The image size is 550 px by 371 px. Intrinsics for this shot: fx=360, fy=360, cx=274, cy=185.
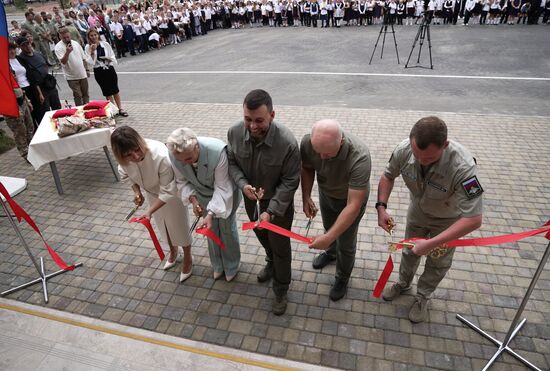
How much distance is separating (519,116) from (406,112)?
2.30 meters

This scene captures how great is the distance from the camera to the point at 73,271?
4.42 m

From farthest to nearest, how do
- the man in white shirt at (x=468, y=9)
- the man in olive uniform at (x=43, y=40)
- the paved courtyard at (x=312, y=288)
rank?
1. the man in white shirt at (x=468, y=9)
2. the man in olive uniform at (x=43, y=40)
3. the paved courtyard at (x=312, y=288)

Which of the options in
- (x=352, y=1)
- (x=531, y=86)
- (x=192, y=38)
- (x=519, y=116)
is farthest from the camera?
(x=192, y=38)

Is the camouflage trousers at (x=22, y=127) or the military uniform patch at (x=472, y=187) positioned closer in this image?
the military uniform patch at (x=472, y=187)

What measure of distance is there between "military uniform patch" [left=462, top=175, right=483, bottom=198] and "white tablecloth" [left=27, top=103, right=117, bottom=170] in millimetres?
5501

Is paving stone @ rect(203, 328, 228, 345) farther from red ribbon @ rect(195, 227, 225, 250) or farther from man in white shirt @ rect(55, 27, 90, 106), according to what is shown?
man in white shirt @ rect(55, 27, 90, 106)

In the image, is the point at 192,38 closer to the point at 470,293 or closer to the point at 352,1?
the point at 352,1

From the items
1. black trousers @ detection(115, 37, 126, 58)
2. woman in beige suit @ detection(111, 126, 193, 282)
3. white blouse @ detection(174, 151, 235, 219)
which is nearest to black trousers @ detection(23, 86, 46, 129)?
woman in beige suit @ detection(111, 126, 193, 282)

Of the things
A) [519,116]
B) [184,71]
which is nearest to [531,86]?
[519,116]

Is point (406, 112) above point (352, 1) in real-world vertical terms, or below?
below

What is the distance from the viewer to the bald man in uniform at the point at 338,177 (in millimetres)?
2756

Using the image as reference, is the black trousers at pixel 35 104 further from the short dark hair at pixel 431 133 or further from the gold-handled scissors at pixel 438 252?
the gold-handled scissors at pixel 438 252

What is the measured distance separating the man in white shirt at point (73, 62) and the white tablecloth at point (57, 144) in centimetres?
284

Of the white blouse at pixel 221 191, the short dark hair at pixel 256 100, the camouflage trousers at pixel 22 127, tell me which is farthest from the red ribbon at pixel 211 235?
the camouflage trousers at pixel 22 127
